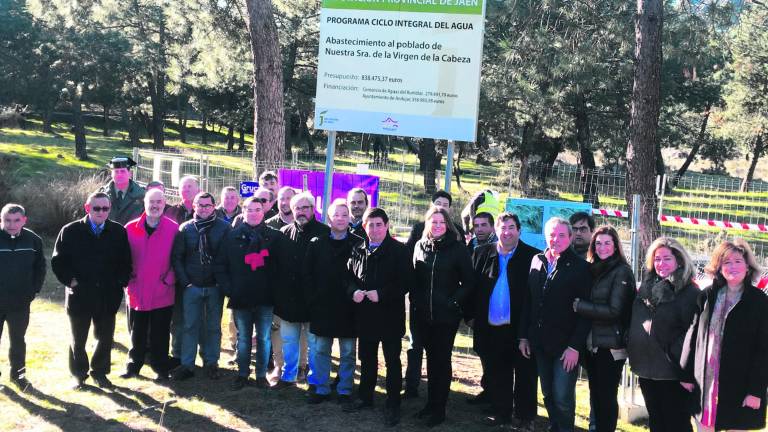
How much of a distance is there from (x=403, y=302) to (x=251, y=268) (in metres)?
1.39

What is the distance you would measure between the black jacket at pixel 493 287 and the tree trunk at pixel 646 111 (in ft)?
17.1

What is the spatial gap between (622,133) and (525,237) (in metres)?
16.7

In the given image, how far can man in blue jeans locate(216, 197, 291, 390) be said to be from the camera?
5.77 meters

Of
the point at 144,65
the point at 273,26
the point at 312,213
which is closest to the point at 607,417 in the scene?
the point at 312,213

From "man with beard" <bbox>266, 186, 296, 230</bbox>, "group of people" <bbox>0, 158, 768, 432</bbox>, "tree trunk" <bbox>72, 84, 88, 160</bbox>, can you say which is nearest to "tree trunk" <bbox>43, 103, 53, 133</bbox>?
"tree trunk" <bbox>72, 84, 88, 160</bbox>

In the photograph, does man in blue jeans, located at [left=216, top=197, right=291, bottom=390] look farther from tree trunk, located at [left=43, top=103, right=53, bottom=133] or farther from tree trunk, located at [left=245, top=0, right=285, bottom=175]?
tree trunk, located at [left=43, top=103, right=53, bottom=133]

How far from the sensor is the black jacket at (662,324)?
4223 mm

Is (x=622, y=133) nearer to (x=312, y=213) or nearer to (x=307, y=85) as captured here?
(x=307, y=85)

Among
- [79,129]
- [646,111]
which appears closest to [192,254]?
[646,111]

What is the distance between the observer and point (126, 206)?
6.78 meters

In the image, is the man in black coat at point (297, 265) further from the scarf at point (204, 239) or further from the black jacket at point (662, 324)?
the black jacket at point (662, 324)

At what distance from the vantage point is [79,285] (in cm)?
571

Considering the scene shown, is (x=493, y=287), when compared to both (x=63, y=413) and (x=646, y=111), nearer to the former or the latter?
(x=63, y=413)

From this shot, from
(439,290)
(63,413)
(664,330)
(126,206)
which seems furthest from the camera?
(126,206)
